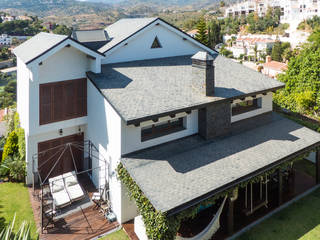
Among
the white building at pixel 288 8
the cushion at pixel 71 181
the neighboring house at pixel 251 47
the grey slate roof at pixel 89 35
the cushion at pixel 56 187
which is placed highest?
the white building at pixel 288 8

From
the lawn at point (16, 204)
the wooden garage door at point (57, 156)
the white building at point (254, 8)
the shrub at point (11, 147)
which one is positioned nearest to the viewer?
the lawn at point (16, 204)

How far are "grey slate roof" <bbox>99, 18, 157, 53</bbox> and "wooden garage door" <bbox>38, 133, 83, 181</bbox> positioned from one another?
6161mm

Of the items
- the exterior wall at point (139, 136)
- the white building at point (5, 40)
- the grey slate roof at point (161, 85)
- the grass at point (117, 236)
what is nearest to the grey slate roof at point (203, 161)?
the exterior wall at point (139, 136)

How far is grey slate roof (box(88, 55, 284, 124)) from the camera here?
1259 cm

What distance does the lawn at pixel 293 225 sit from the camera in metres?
12.0

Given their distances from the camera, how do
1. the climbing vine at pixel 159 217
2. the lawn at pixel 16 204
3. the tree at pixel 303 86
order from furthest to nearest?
the tree at pixel 303 86 → the lawn at pixel 16 204 → the climbing vine at pixel 159 217

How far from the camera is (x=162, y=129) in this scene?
13.8 metres

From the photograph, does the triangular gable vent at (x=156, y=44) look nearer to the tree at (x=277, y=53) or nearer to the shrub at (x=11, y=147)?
the shrub at (x=11, y=147)

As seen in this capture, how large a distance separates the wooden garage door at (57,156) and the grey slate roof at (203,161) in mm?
5474

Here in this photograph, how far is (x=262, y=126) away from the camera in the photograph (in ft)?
53.4

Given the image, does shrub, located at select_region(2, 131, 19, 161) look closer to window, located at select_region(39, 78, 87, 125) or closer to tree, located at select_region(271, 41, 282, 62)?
window, located at select_region(39, 78, 87, 125)

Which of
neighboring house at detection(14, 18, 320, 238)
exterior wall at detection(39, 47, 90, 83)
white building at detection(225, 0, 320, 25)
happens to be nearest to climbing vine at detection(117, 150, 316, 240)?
neighboring house at detection(14, 18, 320, 238)

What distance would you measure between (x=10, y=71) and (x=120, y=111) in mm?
94089

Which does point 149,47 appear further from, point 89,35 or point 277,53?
point 277,53
